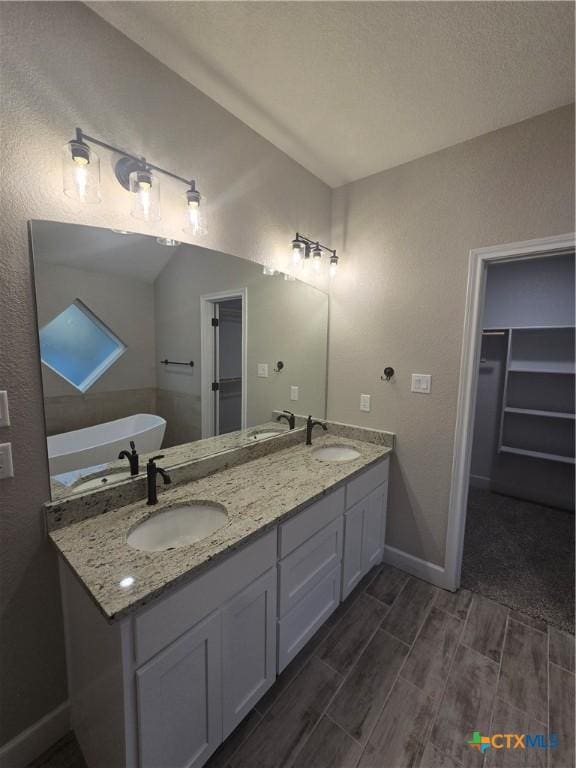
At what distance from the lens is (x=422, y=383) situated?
6.59 ft

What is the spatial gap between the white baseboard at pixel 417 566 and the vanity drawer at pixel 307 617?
662 millimetres

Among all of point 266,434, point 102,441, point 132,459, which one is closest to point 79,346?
point 102,441

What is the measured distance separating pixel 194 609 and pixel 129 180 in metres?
Answer: 1.55

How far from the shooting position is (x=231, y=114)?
1.62m

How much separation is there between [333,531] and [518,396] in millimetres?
2729

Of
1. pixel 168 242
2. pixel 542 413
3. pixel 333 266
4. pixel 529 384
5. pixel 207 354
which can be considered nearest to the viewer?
pixel 168 242

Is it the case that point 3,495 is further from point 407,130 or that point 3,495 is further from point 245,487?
point 407,130

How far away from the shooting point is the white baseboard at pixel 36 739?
3.65ft

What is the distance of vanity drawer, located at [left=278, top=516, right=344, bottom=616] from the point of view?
1327 millimetres

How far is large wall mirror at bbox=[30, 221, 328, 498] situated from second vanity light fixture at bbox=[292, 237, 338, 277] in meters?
0.18

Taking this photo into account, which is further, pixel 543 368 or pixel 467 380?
pixel 543 368

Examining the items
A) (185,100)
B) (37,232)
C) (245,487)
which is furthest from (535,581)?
(185,100)

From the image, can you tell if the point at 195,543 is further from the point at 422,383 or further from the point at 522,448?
the point at 522,448

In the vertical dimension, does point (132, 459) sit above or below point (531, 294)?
below
